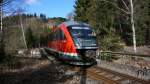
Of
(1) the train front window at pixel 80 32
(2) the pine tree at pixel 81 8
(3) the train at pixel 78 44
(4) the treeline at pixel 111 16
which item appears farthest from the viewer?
(2) the pine tree at pixel 81 8

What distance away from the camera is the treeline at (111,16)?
3091 cm

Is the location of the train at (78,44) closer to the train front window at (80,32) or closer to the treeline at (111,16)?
the train front window at (80,32)

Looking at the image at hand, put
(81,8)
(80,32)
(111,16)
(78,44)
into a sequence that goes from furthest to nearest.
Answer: (81,8)
(111,16)
(80,32)
(78,44)

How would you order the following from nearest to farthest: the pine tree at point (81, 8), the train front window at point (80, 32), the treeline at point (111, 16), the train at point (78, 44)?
1. the train at point (78, 44)
2. the train front window at point (80, 32)
3. the treeline at point (111, 16)
4. the pine tree at point (81, 8)

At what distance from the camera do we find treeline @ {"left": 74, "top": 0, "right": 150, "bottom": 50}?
101 ft

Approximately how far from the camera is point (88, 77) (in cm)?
1466

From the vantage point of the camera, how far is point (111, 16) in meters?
45.7

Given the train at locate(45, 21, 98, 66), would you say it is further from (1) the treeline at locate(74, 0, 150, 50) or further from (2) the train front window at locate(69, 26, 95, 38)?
(1) the treeline at locate(74, 0, 150, 50)

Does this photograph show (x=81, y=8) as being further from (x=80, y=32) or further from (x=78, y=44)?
(x=78, y=44)

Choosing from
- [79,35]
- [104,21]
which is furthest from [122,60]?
[104,21]

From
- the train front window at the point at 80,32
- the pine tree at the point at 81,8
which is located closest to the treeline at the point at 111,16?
the pine tree at the point at 81,8

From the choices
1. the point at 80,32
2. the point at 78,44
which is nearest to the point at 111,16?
the point at 80,32

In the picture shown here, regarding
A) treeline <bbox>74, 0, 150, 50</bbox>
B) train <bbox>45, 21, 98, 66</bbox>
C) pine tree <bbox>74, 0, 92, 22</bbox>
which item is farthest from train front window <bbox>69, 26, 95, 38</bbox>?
pine tree <bbox>74, 0, 92, 22</bbox>

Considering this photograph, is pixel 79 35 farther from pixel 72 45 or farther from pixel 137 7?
pixel 137 7
